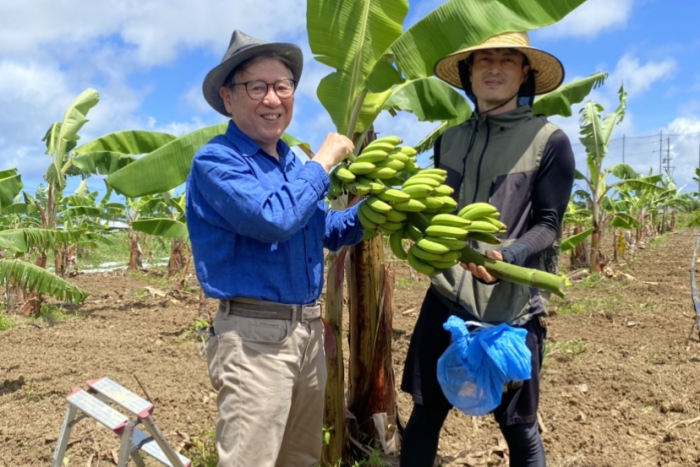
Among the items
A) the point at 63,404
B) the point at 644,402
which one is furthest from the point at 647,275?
the point at 63,404

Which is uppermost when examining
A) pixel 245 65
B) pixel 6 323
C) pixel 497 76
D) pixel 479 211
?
pixel 497 76

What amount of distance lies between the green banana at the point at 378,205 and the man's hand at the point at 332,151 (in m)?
0.22

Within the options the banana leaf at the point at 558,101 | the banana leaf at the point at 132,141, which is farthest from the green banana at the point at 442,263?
the banana leaf at the point at 132,141

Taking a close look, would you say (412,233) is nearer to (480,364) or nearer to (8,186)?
(480,364)

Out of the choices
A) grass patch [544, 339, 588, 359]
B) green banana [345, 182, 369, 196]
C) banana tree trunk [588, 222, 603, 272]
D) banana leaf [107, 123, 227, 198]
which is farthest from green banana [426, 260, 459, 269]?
banana tree trunk [588, 222, 603, 272]

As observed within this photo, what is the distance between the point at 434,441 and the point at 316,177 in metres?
1.27

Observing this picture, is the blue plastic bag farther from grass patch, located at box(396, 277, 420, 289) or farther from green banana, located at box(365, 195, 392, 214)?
grass patch, located at box(396, 277, 420, 289)

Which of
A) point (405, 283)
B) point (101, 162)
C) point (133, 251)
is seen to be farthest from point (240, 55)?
point (133, 251)

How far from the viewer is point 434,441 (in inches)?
95.5

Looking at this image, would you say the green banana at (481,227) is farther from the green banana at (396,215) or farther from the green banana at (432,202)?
the green banana at (396,215)

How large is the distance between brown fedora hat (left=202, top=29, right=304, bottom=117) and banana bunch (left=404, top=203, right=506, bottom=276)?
2.85 feet

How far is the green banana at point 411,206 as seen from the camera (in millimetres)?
1878

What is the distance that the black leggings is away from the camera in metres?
2.31

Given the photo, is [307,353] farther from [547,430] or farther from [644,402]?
[644,402]
